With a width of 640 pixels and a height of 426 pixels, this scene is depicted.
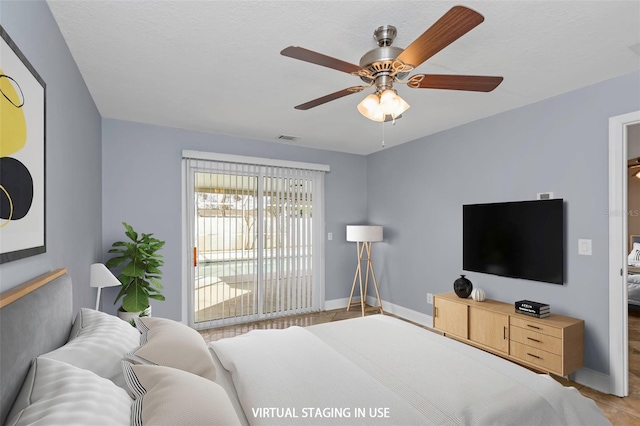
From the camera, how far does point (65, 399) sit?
3.17 feet

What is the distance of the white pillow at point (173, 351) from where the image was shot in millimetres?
1531

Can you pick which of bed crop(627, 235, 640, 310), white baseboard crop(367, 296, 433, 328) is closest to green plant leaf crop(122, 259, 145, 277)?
white baseboard crop(367, 296, 433, 328)

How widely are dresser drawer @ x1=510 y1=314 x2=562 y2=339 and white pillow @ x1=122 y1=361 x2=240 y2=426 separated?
2791 mm

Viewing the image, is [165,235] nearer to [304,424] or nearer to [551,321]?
[304,424]

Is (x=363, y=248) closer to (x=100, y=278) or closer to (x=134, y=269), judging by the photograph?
(x=134, y=269)

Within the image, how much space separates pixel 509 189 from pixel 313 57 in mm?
2861

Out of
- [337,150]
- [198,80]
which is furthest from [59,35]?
[337,150]

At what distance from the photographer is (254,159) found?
4.72 metres

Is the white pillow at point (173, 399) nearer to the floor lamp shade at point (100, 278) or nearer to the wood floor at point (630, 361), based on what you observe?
the floor lamp shade at point (100, 278)

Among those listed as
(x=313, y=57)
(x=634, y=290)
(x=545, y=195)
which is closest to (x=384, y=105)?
(x=313, y=57)

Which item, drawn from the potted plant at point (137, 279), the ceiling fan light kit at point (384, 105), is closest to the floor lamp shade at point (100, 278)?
the potted plant at point (137, 279)

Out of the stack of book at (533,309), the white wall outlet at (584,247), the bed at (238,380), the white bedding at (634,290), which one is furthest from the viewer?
the white bedding at (634,290)

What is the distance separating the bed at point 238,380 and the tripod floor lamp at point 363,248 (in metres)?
2.82

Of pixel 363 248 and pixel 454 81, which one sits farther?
pixel 363 248
